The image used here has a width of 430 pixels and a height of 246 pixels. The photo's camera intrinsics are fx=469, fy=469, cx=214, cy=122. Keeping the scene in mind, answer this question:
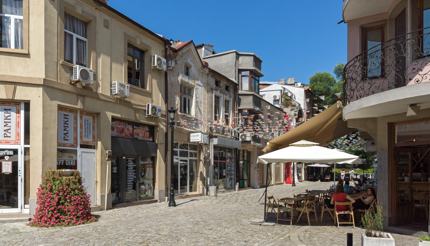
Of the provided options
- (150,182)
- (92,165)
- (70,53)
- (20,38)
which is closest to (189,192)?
(150,182)

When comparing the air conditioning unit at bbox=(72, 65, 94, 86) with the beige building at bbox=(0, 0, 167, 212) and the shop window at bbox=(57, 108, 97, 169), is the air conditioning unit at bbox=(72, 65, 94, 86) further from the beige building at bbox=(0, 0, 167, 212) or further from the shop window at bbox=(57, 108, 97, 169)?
the shop window at bbox=(57, 108, 97, 169)

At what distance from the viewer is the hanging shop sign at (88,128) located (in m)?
17.1

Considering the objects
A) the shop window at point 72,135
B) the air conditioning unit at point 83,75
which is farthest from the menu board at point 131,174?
the air conditioning unit at point 83,75

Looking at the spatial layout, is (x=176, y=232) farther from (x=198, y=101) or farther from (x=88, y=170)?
(x=198, y=101)

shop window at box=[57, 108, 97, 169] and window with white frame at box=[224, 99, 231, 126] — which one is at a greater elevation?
window with white frame at box=[224, 99, 231, 126]

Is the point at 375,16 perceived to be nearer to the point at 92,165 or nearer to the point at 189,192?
the point at 92,165

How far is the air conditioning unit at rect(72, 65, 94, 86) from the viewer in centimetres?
1622

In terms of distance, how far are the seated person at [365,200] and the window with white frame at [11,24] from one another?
11.8 m

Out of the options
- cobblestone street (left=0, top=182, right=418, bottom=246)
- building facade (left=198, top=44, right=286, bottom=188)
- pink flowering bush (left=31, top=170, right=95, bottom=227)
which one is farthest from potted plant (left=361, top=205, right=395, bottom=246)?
building facade (left=198, top=44, right=286, bottom=188)

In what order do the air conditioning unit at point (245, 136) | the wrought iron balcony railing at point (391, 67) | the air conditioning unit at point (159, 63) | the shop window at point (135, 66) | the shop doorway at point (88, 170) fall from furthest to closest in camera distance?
1. the air conditioning unit at point (245, 136)
2. the air conditioning unit at point (159, 63)
3. the shop window at point (135, 66)
4. the shop doorway at point (88, 170)
5. the wrought iron balcony railing at point (391, 67)

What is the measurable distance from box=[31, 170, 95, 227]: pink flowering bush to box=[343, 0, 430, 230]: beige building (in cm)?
824

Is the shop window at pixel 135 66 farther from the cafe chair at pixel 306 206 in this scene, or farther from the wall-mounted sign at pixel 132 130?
the cafe chair at pixel 306 206

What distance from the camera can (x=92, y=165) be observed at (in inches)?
690

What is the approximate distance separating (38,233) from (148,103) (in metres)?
9.81
